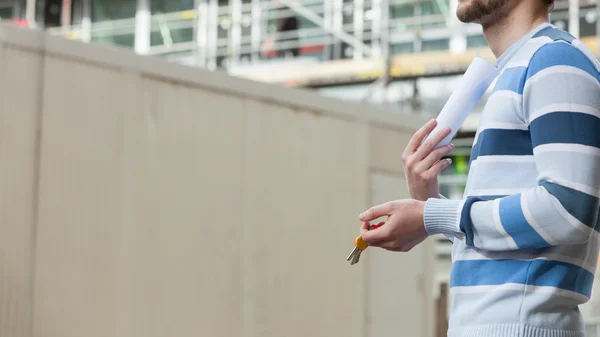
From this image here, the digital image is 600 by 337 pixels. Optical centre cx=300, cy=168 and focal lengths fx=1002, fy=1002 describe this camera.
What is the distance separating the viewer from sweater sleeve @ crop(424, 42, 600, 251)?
1536 millimetres

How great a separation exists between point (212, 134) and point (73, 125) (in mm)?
1127

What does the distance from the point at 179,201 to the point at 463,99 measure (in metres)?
4.90

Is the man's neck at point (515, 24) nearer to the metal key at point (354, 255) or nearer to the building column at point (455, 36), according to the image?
the metal key at point (354, 255)

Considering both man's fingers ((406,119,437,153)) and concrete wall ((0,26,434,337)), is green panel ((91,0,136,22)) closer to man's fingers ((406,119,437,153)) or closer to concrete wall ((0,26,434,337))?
concrete wall ((0,26,434,337))

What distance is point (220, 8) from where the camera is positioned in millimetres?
14266

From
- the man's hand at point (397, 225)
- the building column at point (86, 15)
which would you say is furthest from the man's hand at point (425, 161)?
the building column at point (86, 15)

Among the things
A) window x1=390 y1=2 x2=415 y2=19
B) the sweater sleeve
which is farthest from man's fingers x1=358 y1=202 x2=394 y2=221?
window x1=390 y1=2 x2=415 y2=19

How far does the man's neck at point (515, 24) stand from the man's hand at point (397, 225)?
1.10 feet

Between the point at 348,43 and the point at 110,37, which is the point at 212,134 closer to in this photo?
the point at 348,43

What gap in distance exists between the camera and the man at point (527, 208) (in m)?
1.54

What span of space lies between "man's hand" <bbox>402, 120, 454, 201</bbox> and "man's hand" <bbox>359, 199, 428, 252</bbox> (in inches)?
5.0

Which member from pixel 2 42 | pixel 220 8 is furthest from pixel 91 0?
pixel 2 42

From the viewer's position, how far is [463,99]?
5.80 feet

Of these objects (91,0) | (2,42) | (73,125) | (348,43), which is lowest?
(73,125)
